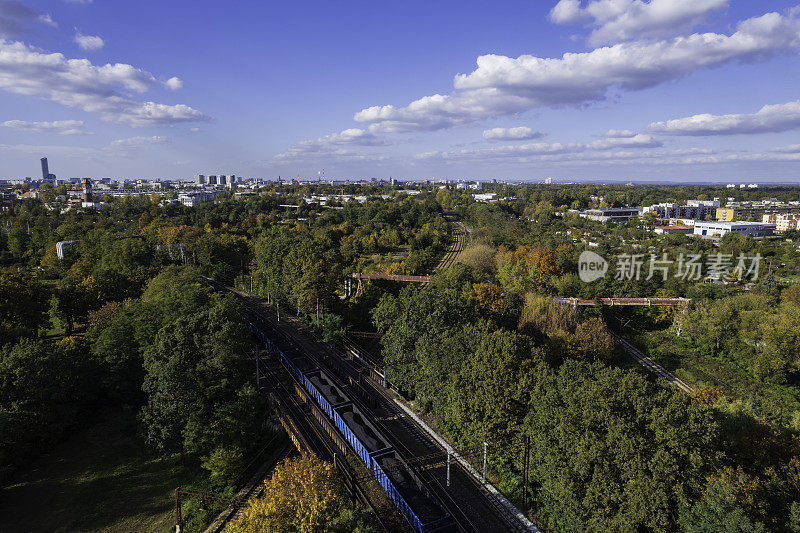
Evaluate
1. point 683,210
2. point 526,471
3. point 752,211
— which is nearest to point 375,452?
point 526,471

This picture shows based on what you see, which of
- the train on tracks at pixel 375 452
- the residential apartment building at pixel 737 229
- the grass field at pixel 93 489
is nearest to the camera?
the train on tracks at pixel 375 452

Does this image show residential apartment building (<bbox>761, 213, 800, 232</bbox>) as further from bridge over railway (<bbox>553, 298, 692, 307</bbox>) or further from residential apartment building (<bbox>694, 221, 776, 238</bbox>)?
bridge over railway (<bbox>553, 298, 692, 307</bbox>)

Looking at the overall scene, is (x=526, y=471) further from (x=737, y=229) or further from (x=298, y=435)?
(x=737, y=229)

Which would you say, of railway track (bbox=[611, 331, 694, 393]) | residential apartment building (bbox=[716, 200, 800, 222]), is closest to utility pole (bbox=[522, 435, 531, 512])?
railway track (bbox=[611, 331, 694, 393])

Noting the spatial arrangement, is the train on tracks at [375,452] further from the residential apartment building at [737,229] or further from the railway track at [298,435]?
the residential apartment building at [737,229]

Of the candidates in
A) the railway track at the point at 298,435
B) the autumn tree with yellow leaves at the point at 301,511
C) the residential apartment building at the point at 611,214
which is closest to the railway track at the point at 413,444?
the railway track at the point at 298,435

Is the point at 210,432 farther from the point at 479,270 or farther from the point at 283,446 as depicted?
the point at 479,270
